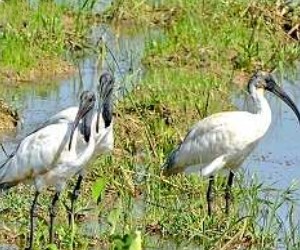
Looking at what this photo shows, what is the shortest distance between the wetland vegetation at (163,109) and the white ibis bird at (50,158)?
29cm

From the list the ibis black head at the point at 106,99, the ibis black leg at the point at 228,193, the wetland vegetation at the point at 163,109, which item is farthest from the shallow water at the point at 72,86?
the ibis black leg at the point at 228,193

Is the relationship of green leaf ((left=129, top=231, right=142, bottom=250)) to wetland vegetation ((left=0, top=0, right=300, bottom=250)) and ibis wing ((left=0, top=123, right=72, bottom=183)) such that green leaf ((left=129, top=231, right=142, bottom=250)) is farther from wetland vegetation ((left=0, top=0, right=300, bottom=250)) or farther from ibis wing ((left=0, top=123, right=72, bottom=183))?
ibis wing ((left=0, top=123, right=72, bottom=183))

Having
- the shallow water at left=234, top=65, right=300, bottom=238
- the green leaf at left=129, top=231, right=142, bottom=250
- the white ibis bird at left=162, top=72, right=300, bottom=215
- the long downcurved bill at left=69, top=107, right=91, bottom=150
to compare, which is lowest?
the shallow water at left=234, top=65, right=300, bottom=238

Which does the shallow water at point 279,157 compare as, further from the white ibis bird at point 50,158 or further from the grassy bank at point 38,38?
the grassy bank at point 38,38

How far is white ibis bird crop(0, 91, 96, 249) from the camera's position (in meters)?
9.48

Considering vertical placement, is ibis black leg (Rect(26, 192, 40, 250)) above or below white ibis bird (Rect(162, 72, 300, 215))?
below

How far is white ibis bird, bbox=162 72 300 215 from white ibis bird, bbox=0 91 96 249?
1.23 m

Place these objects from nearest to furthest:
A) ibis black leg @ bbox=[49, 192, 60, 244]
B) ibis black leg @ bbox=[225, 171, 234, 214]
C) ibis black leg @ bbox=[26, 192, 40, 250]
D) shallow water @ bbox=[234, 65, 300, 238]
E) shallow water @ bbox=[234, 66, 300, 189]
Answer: ibis black leg @ bbox=[26, 192, 40, 250] < ibis black leg @ bbox=[49, 192, 60, 244] < ibis black leg @ bbox=[225, 171, 234, 214] < shallow water @ bbox=[234, 65, 300, 238] < shallow water @ bbox=[234, 66, 300, 189]

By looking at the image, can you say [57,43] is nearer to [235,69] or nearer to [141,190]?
[235,69]

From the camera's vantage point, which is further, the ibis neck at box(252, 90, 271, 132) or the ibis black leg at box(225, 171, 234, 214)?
the ibis neck at box(252, 90, 271, 132)

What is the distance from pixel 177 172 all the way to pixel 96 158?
713mm

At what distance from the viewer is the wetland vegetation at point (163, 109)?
9398mm

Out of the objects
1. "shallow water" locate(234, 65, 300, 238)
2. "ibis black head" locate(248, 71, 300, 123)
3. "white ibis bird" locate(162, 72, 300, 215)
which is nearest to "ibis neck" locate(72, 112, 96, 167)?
"white ibis bird" locate(162, 72, 300, 215)

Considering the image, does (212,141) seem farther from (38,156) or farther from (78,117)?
(38,156)
